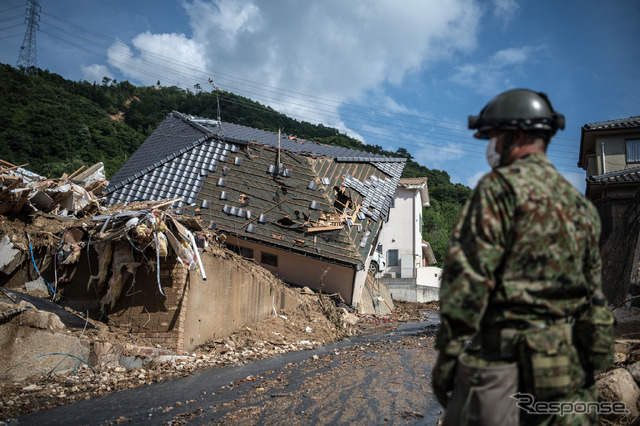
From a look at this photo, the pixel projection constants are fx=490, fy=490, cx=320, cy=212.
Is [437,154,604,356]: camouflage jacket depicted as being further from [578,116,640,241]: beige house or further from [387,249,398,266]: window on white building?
[387,249,398,266]: window on white building

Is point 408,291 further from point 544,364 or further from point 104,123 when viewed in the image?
point 104,123

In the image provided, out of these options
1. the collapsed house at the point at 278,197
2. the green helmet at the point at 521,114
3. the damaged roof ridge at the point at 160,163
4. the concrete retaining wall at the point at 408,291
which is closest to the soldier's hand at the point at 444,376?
the green helmet at the point at 521,114

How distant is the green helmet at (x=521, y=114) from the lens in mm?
2547

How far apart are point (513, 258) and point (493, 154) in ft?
2.13

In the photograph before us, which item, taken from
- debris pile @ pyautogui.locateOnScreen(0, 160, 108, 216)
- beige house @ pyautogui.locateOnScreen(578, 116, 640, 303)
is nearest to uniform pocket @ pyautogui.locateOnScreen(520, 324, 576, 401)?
beige house @ pyautogui.locateOnScreen(578, 116, 640, 303)

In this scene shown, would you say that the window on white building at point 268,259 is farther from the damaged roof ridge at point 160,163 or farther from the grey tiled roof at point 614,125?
the grey tiled roof at point 614,125

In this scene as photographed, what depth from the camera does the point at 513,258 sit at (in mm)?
2311

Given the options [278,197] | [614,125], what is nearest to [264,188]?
[278,197]

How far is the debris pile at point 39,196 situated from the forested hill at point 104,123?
73.7ft

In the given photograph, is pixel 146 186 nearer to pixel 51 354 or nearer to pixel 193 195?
pixel 193 195

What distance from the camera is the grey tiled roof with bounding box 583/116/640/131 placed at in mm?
22328

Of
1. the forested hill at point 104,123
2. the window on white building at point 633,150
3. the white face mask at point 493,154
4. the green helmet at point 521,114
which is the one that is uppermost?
the forested hill at point 104,123

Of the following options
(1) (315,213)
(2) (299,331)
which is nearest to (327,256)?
(1) (315,213)

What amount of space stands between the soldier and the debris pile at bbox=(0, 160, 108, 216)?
989 centimetres
